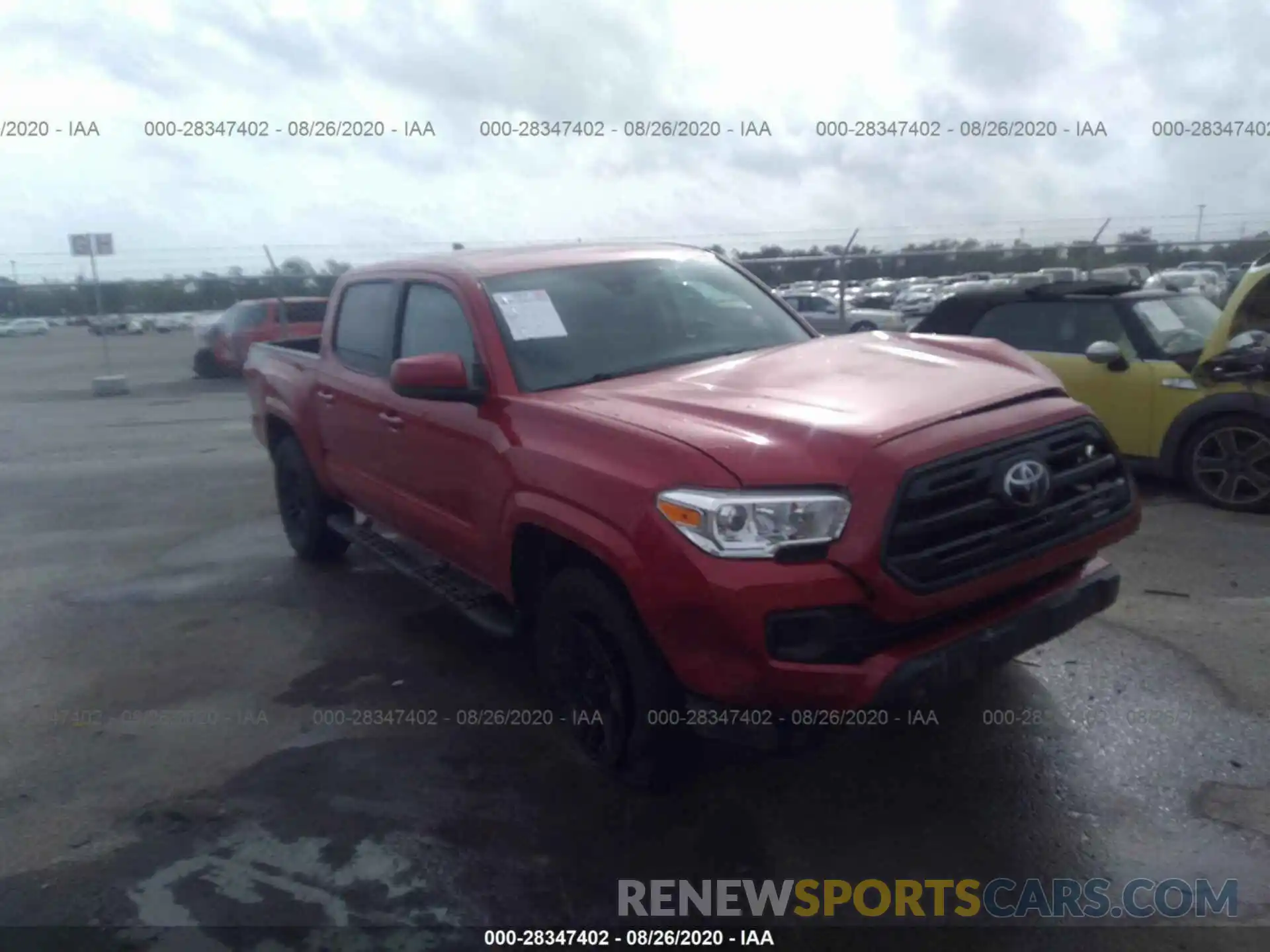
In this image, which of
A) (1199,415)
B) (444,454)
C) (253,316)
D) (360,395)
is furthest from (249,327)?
(1199,415)

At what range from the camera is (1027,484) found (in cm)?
351

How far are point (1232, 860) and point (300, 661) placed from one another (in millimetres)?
4135

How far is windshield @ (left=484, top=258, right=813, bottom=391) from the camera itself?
A: 455 cm

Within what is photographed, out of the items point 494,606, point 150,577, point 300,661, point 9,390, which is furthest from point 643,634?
point 9,390

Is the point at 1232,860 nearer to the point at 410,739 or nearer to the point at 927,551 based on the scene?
the point at 927,551

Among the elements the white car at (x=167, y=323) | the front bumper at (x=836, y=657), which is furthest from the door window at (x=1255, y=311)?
the white car at (x=167, y=323)

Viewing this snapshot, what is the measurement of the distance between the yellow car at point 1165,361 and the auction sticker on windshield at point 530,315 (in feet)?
14.4

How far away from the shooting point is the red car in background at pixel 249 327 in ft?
66.8

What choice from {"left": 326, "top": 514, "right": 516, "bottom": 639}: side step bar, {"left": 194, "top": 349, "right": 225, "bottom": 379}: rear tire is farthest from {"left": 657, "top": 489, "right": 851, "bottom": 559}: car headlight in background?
{"left": 194, "top": 349, "right": 225, "bottom": 379}: rear tire

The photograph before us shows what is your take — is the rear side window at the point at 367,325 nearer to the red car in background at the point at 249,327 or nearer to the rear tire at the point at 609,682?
the rear tire at the point at 609,682

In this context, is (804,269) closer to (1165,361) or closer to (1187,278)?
(1187,278)

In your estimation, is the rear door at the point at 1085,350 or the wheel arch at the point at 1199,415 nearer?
the wheel arch at the point at 1199,415

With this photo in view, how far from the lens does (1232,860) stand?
11.0 ft

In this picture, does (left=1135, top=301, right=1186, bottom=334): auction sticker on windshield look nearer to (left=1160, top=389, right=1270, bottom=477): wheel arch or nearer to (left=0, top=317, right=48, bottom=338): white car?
(left=1160, top=389, right=1270, bottom=477): wheel arch
